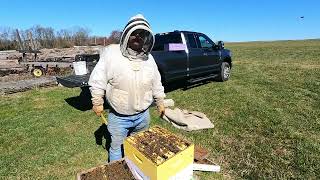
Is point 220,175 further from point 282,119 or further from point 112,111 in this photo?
point 282,119

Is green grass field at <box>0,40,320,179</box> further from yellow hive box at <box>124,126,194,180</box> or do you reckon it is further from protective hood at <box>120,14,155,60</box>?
protective hood at <box>120,14,155,60</box>

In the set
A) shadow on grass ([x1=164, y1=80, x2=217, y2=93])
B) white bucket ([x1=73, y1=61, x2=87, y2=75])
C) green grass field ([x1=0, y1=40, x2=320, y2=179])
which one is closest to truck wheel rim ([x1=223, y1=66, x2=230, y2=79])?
shadow on grass ([x1=164, y1=80, x2=217, y2=93])

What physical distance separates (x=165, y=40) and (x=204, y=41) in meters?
1.90

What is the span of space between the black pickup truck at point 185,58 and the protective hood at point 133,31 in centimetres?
420

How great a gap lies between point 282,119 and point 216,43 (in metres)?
5.30

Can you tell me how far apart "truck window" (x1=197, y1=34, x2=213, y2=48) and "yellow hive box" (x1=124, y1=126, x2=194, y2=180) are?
7264mm

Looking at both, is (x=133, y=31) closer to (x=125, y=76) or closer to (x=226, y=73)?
(x=125, y=76)

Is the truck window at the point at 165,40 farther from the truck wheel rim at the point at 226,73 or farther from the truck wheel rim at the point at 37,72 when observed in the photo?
the truck wheel rim at the point at 37,72

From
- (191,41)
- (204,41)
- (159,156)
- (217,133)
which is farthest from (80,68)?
(159,156)

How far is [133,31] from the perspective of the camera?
3197 mm

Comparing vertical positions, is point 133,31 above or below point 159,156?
above

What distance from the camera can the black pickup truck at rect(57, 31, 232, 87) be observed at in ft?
27.9

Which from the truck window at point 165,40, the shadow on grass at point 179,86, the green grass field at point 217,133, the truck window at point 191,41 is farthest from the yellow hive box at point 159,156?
the truck window at point 191,41

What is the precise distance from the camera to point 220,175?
415cm
